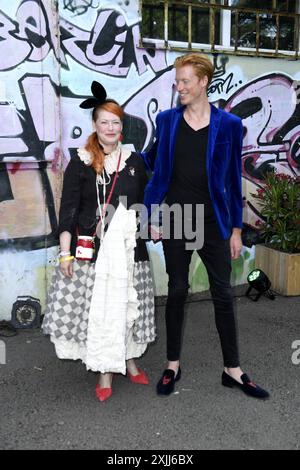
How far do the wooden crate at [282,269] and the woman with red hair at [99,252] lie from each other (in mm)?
2587

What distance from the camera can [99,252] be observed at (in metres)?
3.10

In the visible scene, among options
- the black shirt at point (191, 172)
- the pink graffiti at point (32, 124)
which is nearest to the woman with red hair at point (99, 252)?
the black shirt at point (191, 172)

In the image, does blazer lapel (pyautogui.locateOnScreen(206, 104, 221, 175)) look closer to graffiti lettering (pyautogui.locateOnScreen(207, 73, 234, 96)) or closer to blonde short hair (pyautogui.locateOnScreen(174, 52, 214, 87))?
blonde short hair (pyautogui.locateOnScreen(174, 52, 214, 87))

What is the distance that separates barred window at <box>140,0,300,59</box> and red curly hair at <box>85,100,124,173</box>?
2047mm

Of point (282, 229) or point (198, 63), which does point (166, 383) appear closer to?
point (198, 63)

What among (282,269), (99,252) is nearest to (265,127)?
(282,269)

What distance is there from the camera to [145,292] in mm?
3314

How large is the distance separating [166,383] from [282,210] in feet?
8.95

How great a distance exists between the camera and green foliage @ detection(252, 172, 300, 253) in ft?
17.7

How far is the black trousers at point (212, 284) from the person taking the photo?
10.5 feet

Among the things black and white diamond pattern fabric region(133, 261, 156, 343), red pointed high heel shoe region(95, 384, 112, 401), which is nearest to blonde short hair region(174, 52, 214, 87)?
black and white diamond pattern fabric region(133, 261, 156, 343)

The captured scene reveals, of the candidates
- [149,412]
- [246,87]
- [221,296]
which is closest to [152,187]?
[221,296]
